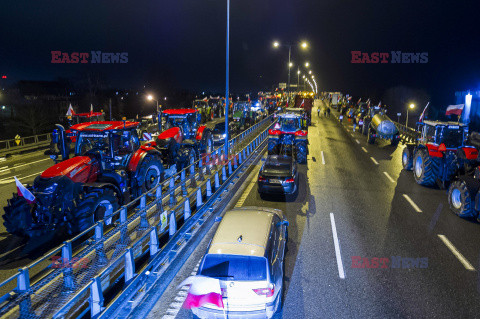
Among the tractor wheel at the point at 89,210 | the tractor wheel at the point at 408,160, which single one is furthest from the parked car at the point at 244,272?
the tractor wheel at the point at 408,160

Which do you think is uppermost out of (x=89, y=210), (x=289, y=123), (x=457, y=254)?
(x=289, y=123)

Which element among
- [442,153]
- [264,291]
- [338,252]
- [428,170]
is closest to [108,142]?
[264,291]

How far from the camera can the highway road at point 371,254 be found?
20.8 ft

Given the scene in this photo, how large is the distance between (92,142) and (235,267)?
8.06m

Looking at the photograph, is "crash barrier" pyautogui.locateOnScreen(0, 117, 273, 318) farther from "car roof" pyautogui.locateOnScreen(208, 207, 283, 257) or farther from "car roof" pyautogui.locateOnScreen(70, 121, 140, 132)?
"car roof" pyautogui.locateOnScreen(70, 121, 140, 132)

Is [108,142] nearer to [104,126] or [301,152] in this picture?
[104,126]

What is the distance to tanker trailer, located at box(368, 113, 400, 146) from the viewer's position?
26750 mm

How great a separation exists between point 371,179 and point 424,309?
1077 cm

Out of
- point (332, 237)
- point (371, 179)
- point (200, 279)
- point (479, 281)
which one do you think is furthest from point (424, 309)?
point (371, 179)

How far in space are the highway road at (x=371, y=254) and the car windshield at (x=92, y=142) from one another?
5.03 m

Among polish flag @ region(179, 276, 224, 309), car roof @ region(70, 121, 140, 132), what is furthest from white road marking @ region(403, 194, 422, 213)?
car roof @ region(70, 121, 140, 132)

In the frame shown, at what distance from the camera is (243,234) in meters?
6.26

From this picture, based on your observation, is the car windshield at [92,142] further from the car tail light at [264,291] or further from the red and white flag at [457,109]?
the red and white flag at [457,109]

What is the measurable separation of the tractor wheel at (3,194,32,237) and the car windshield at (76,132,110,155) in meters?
2.84
